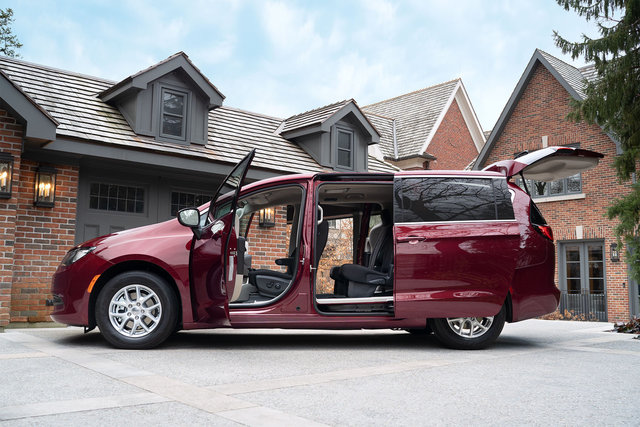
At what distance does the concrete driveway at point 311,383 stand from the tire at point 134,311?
200 mm

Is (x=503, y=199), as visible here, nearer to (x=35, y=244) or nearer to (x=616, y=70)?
(x=616, y=70)

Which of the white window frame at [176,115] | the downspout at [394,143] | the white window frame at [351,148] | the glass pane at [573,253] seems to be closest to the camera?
the white window frame at [176,115]

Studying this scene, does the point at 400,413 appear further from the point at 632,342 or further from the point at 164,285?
the point at 632,342

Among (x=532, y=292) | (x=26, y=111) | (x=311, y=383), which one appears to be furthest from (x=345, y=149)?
(x=311, y=383)

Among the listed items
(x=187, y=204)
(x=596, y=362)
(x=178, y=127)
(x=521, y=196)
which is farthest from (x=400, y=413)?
(x=178, y=127)

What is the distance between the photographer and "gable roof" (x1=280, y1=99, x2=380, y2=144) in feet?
45.4

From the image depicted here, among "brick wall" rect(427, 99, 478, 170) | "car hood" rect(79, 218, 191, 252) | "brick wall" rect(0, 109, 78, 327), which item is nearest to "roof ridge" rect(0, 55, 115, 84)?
"brick wall" rect(0, 109, 78, 327)

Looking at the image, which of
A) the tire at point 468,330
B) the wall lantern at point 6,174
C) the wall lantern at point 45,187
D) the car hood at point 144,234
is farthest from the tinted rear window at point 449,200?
the wall lantern at point 45,187

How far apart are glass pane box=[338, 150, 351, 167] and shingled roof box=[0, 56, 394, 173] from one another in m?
0.95

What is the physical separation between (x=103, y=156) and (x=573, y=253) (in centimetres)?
1433

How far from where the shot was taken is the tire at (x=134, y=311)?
584 centimetres

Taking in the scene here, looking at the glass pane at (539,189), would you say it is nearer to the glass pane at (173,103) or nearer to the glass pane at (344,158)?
the glass pane at (344,158)

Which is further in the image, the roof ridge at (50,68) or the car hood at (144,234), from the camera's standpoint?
the roof ridge at (50,68)

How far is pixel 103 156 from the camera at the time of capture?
9.80m
